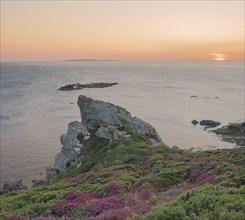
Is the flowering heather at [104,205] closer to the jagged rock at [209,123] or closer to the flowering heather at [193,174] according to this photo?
→ the flowering heather at [193,174]

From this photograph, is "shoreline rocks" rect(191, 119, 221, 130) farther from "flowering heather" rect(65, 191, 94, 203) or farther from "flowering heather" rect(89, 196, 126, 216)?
"flowering heather" rect(89, 196, 126, 216)

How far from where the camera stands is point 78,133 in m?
44.9

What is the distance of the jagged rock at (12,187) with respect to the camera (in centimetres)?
4082

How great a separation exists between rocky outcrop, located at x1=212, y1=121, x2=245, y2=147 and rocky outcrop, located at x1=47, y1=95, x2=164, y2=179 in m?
26.0

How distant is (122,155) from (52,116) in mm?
63273

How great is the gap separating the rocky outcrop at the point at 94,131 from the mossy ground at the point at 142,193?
385cm

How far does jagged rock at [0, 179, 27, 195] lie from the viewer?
4082 cm

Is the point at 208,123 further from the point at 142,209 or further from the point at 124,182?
the point at 142,209

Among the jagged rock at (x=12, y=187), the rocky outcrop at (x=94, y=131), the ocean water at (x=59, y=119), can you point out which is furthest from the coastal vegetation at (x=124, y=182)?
the ocean water at (x=59, y=119)

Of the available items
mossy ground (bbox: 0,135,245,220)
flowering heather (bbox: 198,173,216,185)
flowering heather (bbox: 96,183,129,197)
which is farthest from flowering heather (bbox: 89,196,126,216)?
flowering heather (bbox: 198,173,216,185)

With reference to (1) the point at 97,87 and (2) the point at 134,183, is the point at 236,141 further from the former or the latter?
(1) the point at 97,87

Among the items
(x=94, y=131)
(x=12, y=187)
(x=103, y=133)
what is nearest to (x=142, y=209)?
(x=103, y=133)

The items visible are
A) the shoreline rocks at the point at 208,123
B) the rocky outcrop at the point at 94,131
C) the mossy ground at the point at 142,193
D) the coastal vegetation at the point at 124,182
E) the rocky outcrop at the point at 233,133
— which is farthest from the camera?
the shoreline rocks at the point at 208,123

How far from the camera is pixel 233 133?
2916 inches
